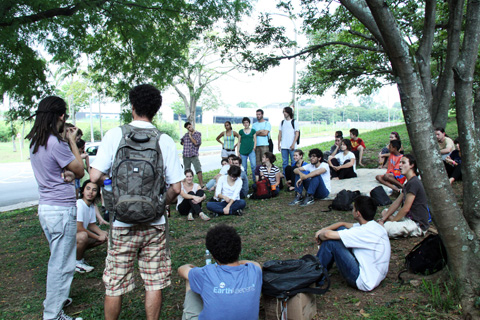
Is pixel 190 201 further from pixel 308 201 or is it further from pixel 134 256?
pixel 134 256

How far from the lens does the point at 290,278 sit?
3328mm

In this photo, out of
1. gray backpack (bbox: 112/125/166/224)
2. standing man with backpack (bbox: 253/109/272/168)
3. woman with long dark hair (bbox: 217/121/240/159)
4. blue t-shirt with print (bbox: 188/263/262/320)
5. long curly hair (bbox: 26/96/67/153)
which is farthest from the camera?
woman with long dark hair (bbox: 217/121/240/159)

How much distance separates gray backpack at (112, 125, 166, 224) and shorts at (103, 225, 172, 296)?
160 millimetres

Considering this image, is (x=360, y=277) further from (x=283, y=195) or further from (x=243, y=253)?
(x=283, y=195)

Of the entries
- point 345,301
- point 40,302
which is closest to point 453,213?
point 345,301

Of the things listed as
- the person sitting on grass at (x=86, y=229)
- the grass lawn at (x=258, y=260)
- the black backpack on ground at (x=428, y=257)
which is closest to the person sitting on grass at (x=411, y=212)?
the grass lawn at (x=258, y=260)

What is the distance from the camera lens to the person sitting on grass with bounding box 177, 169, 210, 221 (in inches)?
296

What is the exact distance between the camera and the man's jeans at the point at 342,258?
3.81 meters

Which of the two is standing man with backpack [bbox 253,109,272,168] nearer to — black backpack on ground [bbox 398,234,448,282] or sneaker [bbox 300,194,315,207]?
sneaker [bbox 300,194,315,207]

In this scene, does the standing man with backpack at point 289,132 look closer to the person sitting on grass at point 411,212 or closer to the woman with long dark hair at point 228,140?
the woman with long dark hair at point 228,140

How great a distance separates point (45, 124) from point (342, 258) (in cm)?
306

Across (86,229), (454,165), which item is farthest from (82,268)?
(454,165)

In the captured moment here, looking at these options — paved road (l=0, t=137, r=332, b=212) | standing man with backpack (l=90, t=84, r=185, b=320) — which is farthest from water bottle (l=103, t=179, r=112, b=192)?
paved road (l=0, t=137, r=332, b=212)

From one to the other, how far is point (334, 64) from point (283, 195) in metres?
5.11
